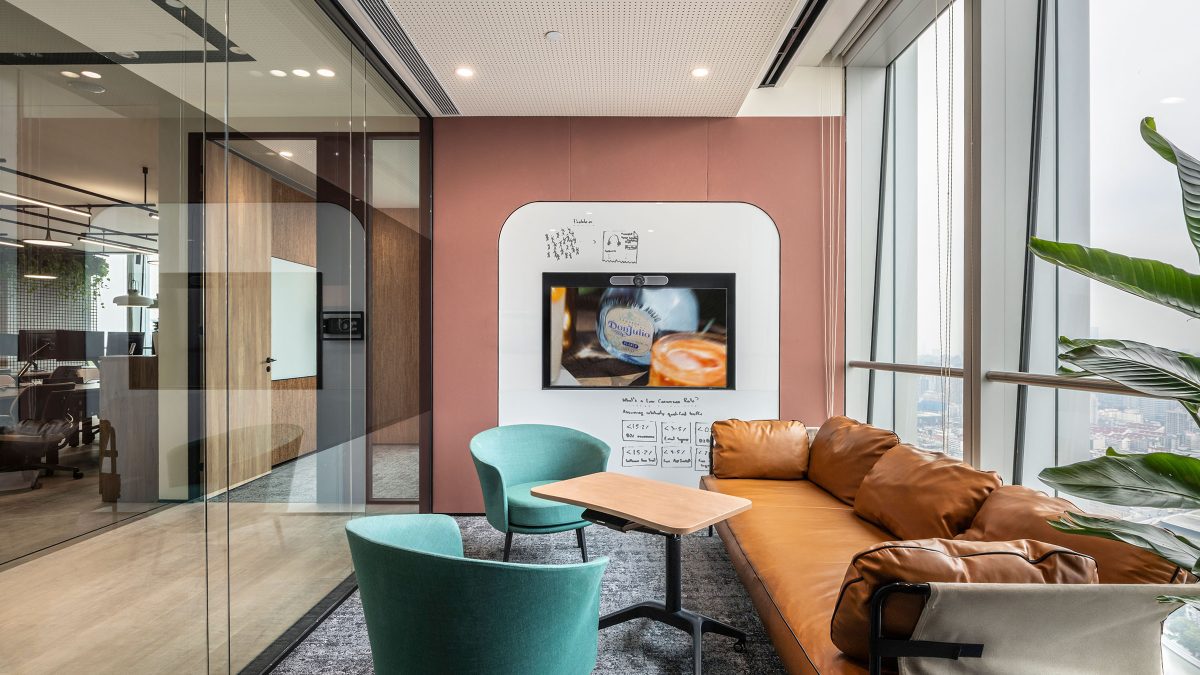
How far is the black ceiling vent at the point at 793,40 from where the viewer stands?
2842mm

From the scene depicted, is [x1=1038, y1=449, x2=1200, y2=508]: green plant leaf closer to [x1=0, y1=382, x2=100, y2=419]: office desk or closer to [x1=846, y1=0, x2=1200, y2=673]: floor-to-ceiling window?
[x1=846, y1=0, x2=1200, y2=673]: floor-to-ceiling window

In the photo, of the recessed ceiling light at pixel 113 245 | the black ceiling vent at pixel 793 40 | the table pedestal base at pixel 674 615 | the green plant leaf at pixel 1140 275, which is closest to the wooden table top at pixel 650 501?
the table pedestal base at pixel 674 615

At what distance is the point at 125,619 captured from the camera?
154cm

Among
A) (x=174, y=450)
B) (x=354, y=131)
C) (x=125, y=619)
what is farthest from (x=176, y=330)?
(x=354, y=131)

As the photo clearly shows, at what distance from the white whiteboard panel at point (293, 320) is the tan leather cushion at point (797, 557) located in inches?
82.9

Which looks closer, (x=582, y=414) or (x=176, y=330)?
(x=176, y=330)

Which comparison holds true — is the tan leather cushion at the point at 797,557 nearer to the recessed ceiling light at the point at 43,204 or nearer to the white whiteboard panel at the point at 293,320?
the white whiteboard panel at the point at 293,320

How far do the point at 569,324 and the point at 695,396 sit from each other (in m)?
1.07

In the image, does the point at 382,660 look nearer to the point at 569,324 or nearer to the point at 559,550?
the point at 559,550

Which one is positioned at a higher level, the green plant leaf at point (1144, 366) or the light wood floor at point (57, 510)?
the green plant leaf at point (1144, 366)

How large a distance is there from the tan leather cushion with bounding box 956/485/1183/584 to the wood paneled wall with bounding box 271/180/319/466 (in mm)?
2690


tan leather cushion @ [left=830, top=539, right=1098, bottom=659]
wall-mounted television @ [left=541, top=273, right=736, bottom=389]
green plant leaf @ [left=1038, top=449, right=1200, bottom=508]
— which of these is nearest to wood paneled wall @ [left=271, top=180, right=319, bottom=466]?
wall-mounted television @ [left=541, top=273, right=736, bottom=389]

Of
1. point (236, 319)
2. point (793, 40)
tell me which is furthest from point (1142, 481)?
point (793, 40)

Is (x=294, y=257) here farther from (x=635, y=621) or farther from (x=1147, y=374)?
(x=1147, y=374)
